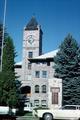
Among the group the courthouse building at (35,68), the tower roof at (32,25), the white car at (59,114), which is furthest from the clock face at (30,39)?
the white car at (59,114)

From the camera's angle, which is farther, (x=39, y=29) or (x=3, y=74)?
(x=39, y=29)

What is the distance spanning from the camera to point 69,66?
5019cm

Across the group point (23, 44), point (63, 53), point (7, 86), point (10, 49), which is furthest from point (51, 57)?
point (7, 86)

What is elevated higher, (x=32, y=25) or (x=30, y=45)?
(x=32, y=25)

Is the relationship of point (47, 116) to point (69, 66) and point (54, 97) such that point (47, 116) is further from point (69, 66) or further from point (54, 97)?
point (69, 66)

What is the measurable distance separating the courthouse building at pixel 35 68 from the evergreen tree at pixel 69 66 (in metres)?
3.55

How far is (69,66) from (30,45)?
2141 centimetres

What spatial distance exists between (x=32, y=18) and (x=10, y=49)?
117ft

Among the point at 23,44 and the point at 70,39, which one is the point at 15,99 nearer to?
the point at 70,39

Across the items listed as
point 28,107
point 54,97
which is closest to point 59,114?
point 54,97

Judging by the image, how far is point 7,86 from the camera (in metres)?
37.3

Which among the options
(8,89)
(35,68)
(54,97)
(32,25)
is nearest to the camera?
(8,89)

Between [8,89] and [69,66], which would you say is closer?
[8,89]

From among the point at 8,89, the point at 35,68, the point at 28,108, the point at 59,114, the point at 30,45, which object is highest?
the point at 30,45
